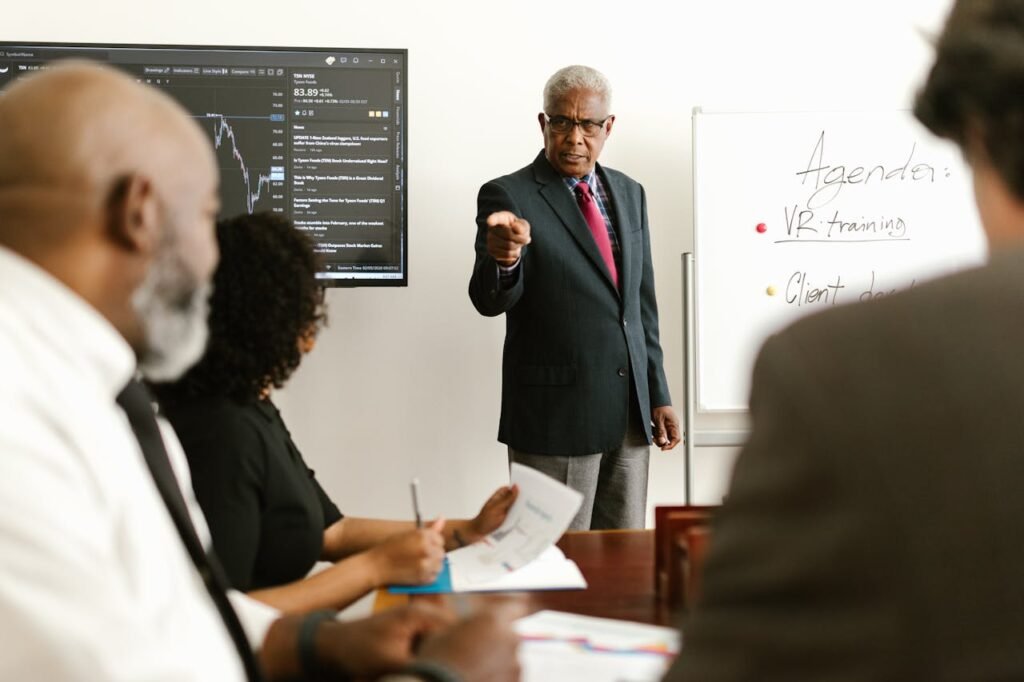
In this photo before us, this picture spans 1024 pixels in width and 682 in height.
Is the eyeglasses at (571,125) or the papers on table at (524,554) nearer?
the papers on table at (524,554)

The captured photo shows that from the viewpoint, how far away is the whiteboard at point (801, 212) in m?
3.19

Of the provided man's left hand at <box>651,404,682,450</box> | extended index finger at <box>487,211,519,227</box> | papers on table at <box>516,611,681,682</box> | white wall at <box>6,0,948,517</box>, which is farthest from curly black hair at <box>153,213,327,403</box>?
white wall at <box>6,0,948,517</box>

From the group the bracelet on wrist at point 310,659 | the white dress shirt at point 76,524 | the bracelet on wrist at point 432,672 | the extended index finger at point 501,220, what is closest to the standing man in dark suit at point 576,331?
the extended index finger at point 501,220

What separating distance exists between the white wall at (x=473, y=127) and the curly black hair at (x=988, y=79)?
2672mm

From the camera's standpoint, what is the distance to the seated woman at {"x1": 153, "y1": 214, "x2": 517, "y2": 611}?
1434 millimetres

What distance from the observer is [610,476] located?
279 cm

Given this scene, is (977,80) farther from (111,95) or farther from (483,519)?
(483,519)

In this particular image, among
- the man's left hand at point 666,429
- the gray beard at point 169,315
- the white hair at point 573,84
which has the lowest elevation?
the man's left hand at point 666,429

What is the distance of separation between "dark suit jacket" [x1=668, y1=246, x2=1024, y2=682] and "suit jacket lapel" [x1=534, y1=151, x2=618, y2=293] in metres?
2.24

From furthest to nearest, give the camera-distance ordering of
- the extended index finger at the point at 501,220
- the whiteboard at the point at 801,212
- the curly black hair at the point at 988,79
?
the whiteboard at the point at 801,212 < the extended index finger at the point at 501,220 < the curly black hair at the point at 988,79

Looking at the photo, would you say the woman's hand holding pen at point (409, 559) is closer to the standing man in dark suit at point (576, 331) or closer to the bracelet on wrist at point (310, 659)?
the bracelet on wrist at point (310, 659)

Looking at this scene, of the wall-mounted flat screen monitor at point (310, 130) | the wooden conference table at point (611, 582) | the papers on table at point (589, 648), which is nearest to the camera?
the papers on table at point (589, 648)

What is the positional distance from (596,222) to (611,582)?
1485mm

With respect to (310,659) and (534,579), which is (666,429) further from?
(310,659)
